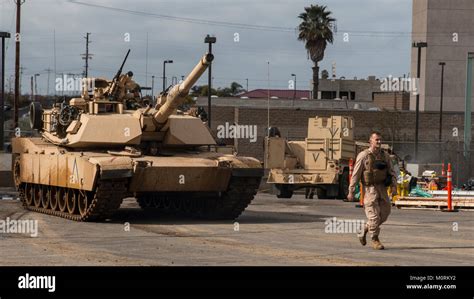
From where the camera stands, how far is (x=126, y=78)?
24.4 m

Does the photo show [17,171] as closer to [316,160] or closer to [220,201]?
[220,201]

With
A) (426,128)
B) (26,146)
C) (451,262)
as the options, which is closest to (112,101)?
(26,146)

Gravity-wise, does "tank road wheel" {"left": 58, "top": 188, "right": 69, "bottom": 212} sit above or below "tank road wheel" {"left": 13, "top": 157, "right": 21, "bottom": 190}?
below

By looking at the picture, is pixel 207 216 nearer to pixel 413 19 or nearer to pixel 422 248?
pixel 422 248

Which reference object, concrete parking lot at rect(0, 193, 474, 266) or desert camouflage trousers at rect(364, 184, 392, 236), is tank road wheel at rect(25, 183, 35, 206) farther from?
desert camouflage trousers at rect(364, 184, 392, 236)

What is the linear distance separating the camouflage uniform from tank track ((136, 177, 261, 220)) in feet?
21.4

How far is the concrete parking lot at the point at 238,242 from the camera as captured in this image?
46.0 ft

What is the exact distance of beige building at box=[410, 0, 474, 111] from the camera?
65.9 meters

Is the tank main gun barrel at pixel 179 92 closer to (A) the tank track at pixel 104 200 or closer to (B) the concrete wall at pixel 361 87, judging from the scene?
(A) the tank track at pixel 104 200

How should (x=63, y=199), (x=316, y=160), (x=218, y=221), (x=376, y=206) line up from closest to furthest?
(x=376, y=206), (x=218, y=221), (x=63, y=199), (x=316, y=160)

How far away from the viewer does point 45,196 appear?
24828 mm

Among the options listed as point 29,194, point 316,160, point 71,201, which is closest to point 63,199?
point 71,201

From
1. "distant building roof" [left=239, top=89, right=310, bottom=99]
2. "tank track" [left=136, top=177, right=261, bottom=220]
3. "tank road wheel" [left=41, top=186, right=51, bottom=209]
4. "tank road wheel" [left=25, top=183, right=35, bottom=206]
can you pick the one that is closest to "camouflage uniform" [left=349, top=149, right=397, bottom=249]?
"tank track" [left=136, top=177, right=261, bottom=220]

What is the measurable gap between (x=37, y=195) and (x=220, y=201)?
17.8 feet
